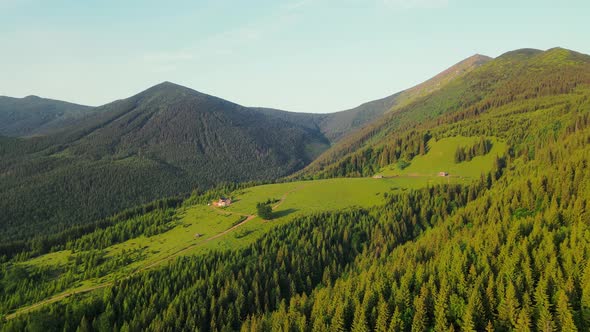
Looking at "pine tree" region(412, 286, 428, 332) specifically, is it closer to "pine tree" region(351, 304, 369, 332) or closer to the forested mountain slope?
the forested mountain slope

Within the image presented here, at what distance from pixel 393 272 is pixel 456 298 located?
2465cm

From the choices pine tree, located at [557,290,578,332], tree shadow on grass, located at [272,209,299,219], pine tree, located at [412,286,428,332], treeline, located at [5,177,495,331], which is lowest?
treeline, located at [5,177,495,331]

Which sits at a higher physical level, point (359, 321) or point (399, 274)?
point (399, 274)

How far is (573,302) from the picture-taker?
7550 cm

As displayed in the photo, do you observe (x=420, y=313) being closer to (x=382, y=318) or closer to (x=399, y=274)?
(x=382, y=318)

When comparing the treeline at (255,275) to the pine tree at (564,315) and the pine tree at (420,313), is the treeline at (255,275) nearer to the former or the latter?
the pine tree at (420,313)

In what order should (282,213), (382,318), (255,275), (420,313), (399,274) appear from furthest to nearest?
(282,213) < (255,275) < (399,274) < (382,318) < (420,313)

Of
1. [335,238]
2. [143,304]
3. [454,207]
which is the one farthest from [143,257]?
[454,207]

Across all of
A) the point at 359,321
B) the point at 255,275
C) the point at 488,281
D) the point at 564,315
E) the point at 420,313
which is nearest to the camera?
the point at 564,315

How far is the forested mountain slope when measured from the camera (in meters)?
81.4

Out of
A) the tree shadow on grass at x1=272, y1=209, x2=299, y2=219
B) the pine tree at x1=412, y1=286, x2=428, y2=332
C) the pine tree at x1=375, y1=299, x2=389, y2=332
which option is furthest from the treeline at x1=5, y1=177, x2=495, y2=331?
the pine tree at x1=412, y1=286, x2=428, y2=332

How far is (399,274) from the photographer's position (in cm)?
10662

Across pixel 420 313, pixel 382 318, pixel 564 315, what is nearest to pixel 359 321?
pixel 382 318

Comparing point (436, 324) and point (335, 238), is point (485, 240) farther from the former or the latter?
point (335, 238)
